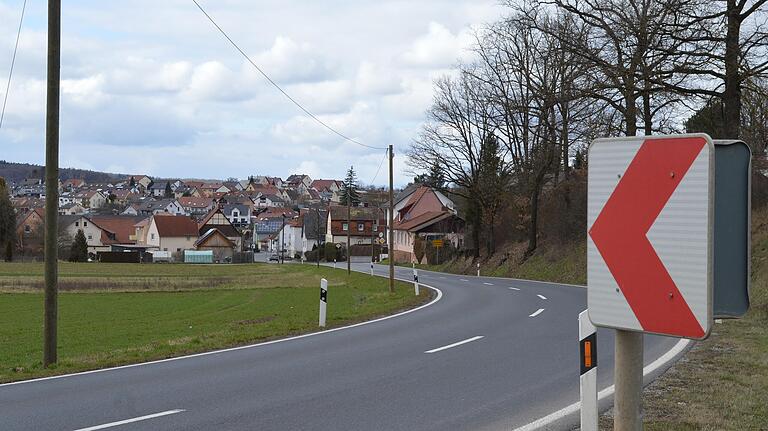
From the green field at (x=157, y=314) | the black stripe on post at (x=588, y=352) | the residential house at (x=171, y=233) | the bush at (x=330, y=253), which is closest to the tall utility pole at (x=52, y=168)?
the green field at (x=157, y=314)

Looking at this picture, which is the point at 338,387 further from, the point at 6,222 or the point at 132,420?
the point at 6,222

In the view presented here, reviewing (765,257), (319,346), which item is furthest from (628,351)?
(765,257)

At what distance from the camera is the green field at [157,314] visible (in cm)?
1705

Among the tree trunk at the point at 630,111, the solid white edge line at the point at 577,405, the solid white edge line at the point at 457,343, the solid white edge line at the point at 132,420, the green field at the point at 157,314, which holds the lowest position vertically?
the green field at the point at 157,314

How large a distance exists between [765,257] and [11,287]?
1784 inches

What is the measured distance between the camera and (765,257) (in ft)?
88.7

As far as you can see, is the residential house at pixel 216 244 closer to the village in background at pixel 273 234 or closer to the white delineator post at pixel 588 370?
the village in background at pixel 273 234

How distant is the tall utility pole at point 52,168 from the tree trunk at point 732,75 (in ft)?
58.2

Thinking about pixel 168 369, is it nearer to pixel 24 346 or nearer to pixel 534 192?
pixel 24 346

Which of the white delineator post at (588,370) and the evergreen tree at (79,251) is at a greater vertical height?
the white delineator post at (588,370)

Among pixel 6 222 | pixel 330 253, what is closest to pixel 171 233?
pixel 330 253

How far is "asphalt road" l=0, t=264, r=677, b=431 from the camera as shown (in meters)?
8.73

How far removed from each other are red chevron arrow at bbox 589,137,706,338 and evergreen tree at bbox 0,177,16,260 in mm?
100667

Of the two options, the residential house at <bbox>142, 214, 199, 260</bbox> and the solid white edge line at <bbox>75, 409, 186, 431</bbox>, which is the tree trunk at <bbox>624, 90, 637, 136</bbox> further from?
the residential house at <bbox>142, 214, 199, 260</bbox>
